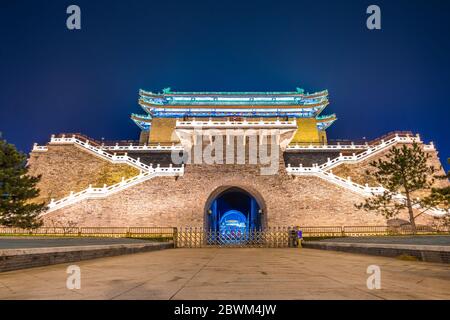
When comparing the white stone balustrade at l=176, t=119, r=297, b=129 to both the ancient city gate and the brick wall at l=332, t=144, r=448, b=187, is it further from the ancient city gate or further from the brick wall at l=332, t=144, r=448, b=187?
the brick wall at l=332, t=144, r=448, b=187

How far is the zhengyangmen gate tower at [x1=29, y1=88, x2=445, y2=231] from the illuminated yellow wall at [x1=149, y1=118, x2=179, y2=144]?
8189 mm

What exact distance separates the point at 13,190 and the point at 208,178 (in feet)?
43.0

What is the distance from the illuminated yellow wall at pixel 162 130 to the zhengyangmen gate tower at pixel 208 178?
819 centimetres

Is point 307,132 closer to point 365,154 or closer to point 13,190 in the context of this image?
point 365,154

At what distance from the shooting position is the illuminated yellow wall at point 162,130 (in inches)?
1583

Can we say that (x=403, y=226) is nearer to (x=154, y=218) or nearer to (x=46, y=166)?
(x=154, y=218)

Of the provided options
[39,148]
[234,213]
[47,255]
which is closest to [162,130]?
[234,213]

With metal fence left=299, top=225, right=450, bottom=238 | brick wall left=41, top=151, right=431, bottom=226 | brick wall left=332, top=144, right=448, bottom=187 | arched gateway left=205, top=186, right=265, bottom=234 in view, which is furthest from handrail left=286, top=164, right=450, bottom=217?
arched gateway left=205, top=186, right=265, bottom=234

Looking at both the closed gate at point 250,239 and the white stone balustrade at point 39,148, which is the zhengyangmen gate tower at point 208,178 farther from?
the closed gate at point 250,239

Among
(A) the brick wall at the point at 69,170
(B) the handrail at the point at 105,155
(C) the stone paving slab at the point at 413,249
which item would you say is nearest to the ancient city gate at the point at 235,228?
(B) the handrail at the point at 105,155

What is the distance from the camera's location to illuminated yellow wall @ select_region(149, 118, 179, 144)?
40.2 meters

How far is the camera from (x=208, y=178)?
2397 cm

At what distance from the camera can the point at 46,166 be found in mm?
27922
